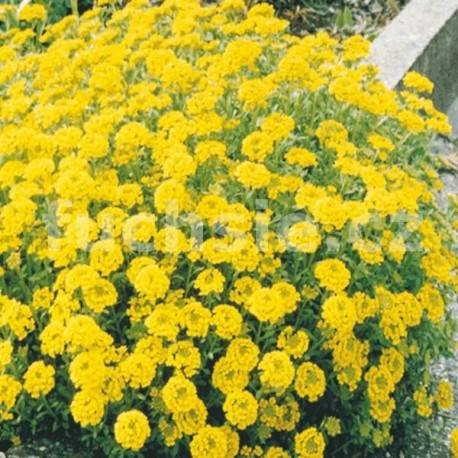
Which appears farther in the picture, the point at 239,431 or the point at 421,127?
the point at 421,127

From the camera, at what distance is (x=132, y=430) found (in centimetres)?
213

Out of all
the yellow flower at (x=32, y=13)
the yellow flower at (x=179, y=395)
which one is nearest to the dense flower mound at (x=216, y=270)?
the yellow flower at (x=179, y=395)

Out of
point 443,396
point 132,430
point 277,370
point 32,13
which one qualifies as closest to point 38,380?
point 132,430

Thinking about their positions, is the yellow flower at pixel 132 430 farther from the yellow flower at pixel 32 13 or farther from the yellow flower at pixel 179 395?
the yellow flower at pixel 32 13

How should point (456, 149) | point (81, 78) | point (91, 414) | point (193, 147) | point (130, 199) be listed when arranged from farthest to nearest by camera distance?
1. point (456, 149)
2. point (81, 78)
3. point (193, 147)
4. point (130, 199)
5. point (91, 414)

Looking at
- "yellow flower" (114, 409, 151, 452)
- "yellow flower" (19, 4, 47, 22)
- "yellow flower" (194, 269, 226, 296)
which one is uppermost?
"yellow flower" (194, 269, 226, 296)

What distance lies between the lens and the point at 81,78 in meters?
3.16

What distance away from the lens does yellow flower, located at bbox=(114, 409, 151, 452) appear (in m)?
2.12

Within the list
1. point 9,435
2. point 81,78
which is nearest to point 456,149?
point 81,78

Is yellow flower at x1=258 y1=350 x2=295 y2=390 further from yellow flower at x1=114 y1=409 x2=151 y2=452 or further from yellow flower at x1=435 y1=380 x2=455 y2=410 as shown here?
yellow flower at x1=435 y1=380 x2=455 y2=410

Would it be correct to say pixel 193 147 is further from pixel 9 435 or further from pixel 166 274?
pixel 9 435

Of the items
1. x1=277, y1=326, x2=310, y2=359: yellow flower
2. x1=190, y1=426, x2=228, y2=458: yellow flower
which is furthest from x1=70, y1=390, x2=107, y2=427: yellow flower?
x1=277, y1=326, x2=310, y2=359: yellow flower

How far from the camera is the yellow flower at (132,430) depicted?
2.12 meters

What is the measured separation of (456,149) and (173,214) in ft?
9.45
